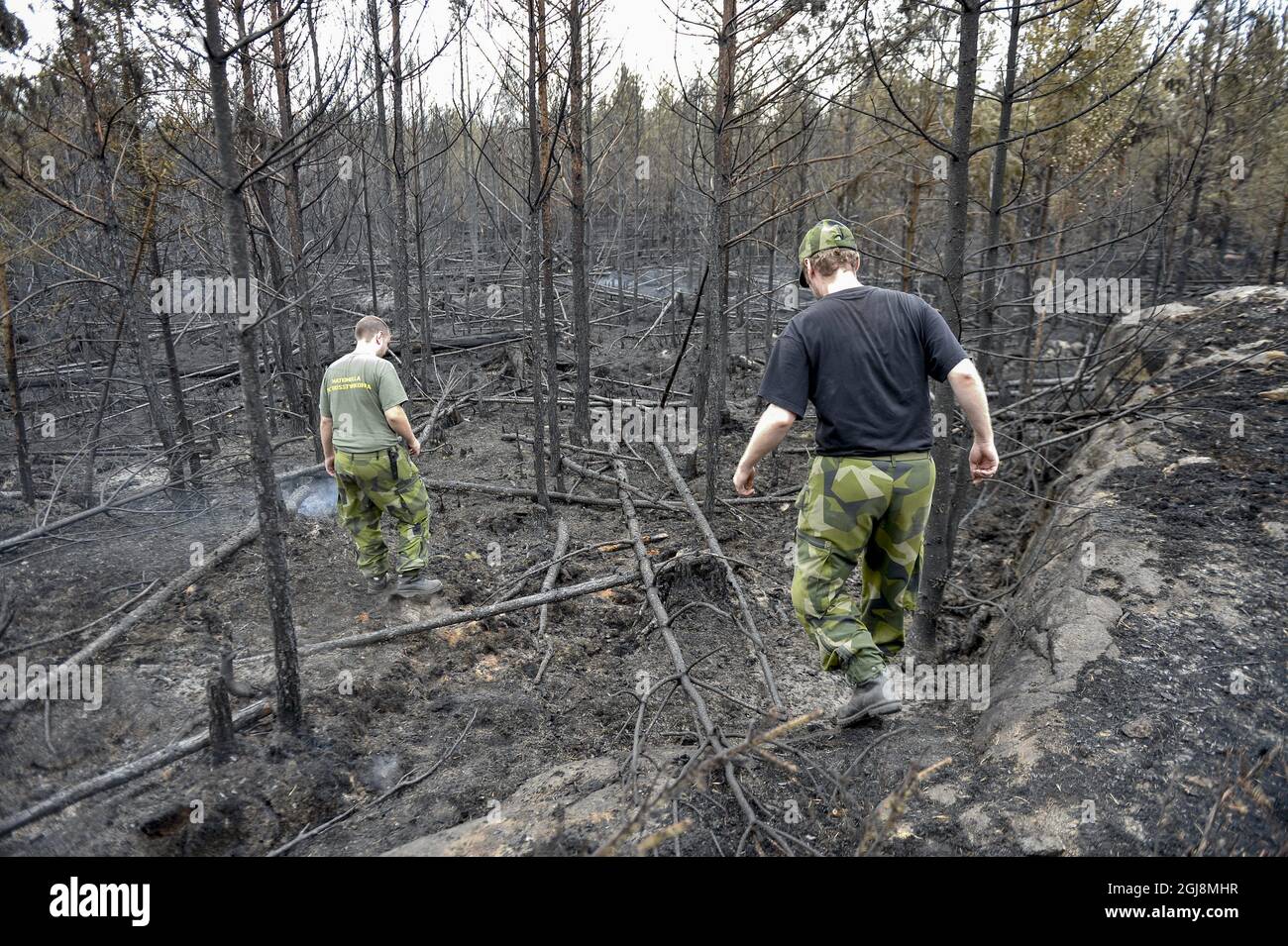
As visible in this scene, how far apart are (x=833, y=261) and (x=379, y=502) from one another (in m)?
3.43

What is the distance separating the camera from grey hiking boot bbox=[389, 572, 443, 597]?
18.1ft

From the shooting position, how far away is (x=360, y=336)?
17.0ft

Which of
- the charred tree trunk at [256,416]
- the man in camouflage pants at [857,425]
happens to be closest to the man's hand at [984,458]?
the man in camouflage pants at [857,425]

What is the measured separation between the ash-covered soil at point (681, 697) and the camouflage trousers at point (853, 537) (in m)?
0.46

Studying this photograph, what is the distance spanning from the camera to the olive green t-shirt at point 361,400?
5098 mm

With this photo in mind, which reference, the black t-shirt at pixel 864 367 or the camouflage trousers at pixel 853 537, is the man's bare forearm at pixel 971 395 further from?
the camouflage trousers at pixel 853 537

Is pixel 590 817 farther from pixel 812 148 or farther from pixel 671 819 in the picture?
pixel 812 148

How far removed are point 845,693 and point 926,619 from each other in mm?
689

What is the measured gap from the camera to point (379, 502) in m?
5.31

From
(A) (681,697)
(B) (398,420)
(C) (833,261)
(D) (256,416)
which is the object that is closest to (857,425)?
(C) (833,261)

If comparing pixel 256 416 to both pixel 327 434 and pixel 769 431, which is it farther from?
pixel 769 431

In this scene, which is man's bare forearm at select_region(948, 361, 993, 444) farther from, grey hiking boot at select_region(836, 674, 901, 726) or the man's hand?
grey hiking boot at select_region(836, 674, 901, 726)

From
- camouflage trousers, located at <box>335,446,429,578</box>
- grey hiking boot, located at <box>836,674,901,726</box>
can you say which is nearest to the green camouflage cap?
grey hiking boot, located at <box>836,674,901,726</box>

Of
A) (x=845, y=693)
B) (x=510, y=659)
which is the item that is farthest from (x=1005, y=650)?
(x=510, y=659)
